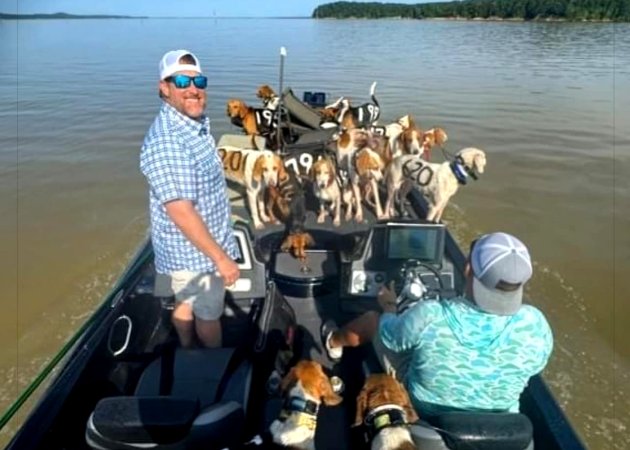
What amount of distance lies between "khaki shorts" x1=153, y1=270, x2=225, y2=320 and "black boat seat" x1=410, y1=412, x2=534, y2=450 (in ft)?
5.08

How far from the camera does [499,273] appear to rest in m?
2.16

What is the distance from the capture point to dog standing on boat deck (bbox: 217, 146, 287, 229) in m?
6.30

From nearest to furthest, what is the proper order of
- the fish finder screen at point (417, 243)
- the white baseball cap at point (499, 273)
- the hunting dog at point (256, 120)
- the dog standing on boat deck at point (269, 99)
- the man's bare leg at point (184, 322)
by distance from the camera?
1. the white baseball cap at point (499, 273)
2. the man's bare leg at point (184, 322)
3. the fish finder screen at point (417, 243)
4. the hunting dog at point (256, 120)
5. the dog standing on boat deck at point (269, 99)

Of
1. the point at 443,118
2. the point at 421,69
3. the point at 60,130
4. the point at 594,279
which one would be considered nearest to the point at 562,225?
the point at 594,279

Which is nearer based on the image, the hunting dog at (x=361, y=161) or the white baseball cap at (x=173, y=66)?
the white baseball cap at (x=173, y=66)

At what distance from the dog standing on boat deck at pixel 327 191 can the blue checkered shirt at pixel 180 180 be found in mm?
2961

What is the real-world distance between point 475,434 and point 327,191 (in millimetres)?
4252

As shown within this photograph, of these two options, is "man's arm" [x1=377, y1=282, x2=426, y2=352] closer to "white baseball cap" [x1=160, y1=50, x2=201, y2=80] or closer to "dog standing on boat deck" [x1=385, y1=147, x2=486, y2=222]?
"white baseball cap" [x1=160, y1=50, x2=201, y2=80]

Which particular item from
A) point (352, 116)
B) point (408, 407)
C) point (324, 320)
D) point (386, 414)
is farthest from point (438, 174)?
point (386, 414)

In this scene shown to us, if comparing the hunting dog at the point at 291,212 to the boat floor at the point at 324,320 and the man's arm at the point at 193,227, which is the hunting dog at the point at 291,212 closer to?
the boat floor at the point at 324,320

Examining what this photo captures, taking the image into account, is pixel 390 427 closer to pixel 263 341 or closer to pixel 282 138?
pixel 263 341

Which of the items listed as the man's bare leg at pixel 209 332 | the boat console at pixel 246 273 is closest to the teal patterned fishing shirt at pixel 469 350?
the man's bare leg at pixel 209 332

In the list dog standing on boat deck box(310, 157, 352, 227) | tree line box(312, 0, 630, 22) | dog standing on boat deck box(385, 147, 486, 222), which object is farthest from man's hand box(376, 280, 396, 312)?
tree line box(312, 0, 630, 22)

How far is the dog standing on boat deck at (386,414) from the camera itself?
7.51 feet
